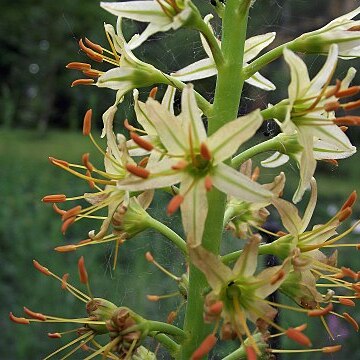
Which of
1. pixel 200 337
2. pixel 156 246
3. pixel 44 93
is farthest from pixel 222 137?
pixel 44 93

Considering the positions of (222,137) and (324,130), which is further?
(324,130)

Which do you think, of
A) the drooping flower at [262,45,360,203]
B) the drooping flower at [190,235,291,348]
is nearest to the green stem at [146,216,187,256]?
the drooping flower at [190,235,291,348]

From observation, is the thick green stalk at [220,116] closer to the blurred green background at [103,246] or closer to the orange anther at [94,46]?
the orange anther at [94,46]

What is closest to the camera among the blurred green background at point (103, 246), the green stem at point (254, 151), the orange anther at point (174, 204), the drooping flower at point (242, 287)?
the orange anther at point (174, 204)

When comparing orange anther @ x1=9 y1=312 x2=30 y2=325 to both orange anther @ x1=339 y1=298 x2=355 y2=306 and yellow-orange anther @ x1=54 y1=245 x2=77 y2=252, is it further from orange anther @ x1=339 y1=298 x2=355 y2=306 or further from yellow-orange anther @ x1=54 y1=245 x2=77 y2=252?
orange anther @ x1=339 y1=298 x2=355 y2=306

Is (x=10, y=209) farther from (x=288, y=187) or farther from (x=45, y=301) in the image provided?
(x=288, y=187)

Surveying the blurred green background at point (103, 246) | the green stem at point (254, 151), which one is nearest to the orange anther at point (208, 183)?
the green stem at point (254, 151)

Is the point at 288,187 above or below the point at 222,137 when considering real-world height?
below
